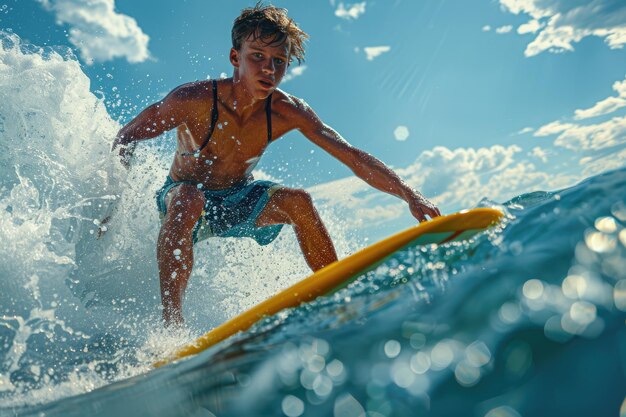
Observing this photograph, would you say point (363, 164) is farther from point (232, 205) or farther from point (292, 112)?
point (232, 205)

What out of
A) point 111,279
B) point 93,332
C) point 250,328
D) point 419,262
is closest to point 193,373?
point 250,328

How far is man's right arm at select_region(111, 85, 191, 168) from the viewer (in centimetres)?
345

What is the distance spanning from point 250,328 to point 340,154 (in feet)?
6.13

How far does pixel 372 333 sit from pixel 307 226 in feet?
6.60

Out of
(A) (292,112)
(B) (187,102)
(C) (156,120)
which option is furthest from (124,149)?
(A) (292,112)

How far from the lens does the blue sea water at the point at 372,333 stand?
3.88 ft

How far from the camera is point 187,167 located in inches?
147

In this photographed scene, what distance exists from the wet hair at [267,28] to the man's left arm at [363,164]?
0.53m

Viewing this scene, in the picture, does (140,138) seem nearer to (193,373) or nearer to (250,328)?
(250,328)

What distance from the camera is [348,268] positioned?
7.79ft

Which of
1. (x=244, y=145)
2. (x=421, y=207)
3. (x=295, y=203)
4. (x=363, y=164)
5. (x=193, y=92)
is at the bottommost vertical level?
(x=421, y=207)

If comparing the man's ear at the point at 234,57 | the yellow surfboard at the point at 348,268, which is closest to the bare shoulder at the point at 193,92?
the man's ear at the point at 234,57

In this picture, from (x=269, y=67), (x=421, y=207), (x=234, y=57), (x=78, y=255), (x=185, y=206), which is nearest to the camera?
(x=421, y=207)

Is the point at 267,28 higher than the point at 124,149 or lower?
higher
